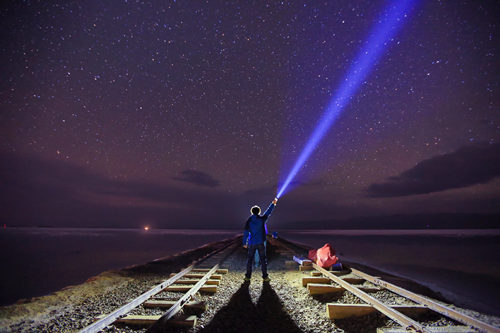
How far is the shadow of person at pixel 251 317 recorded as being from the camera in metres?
4.62

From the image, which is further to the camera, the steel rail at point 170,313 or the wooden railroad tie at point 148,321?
the wooden railroad tie at point 148,321

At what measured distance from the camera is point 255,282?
848cm

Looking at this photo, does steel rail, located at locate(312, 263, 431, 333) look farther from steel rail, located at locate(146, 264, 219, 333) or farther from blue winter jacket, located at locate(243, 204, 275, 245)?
steel rail, located at locate(146, 264, 219, 333)

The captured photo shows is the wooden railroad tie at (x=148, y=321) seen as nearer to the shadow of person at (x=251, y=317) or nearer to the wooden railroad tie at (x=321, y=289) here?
the shadow of person at (x=251, y=317)

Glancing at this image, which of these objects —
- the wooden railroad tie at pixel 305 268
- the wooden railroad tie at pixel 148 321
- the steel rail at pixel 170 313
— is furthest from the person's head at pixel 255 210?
the wooden railroad tie at pixel 305 268

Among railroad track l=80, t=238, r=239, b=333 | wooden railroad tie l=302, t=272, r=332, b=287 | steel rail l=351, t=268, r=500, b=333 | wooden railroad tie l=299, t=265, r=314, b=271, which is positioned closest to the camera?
steel rail l=351, t=268, r=500, b=333

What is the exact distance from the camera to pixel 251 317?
5.18 meters

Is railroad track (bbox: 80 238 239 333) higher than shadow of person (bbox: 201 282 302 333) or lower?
higher

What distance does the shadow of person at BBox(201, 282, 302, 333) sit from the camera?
4621 mm

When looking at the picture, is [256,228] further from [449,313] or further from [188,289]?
[449,313]

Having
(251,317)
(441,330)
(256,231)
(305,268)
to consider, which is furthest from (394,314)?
(305,268)

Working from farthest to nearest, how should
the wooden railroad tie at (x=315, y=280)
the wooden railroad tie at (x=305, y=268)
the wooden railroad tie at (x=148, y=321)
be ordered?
1. the wooden railroad tie at (x=305, y=268)
2. the wooden railroad tie at (x=315, y=280)
3. the wooden railroad tie at (x=148, y=321)

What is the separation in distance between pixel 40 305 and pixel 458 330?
9126 millimetres

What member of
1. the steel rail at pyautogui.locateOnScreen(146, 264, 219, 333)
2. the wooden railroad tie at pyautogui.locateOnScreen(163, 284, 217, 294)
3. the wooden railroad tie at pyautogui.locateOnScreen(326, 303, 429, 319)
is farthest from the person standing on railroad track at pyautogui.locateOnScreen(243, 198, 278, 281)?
the wooden railroad tie at pyautogui.locateOnScreen(326, 303, 429, 319)
